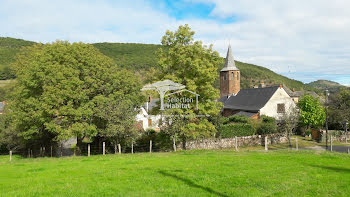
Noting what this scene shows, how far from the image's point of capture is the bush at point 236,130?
28.7 meters

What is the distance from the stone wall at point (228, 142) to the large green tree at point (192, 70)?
3790 millimetres

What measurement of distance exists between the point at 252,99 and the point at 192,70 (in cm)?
2399

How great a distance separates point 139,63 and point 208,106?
8192cm

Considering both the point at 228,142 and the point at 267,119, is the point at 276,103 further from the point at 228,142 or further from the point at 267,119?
the point at 228,142

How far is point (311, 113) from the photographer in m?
32.5

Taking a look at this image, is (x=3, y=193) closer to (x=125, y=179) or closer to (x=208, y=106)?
(x=125, y=179)

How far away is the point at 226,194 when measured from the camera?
657cm

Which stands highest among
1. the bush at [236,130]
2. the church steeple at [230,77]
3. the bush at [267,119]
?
the church steeple at [230,77]

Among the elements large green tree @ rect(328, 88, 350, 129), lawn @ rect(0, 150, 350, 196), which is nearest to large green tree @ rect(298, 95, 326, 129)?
large green tree @ rect(328, 88, 350, 129)

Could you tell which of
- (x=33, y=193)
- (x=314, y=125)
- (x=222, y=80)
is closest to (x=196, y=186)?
(x=33, y=193)

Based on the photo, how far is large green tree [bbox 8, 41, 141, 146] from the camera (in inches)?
712

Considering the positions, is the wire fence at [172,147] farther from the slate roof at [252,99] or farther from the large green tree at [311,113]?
the slate roof at [252,99]

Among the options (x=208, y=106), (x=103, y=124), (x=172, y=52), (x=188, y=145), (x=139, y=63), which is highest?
(x=139, y=63)

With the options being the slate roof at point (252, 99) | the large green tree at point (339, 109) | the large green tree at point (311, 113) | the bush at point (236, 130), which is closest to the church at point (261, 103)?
the slate roof at point (252, 99)
